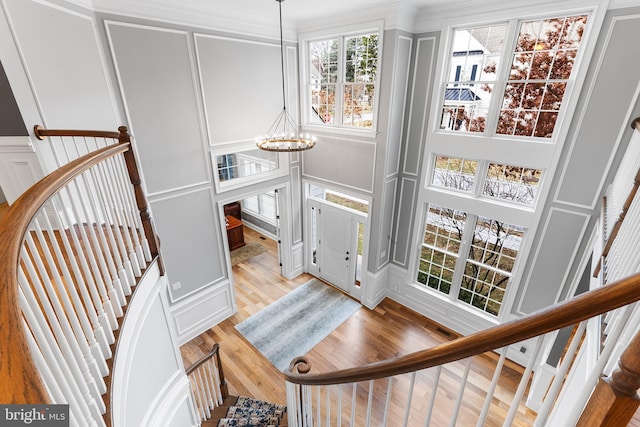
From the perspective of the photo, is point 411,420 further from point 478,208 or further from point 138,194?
point 138,194

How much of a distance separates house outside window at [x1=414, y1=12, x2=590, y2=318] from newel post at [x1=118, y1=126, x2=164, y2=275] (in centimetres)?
393

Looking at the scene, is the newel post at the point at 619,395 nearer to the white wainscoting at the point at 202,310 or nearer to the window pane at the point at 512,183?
the window pane at the point at 512,183

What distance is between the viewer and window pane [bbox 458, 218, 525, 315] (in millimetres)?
4324

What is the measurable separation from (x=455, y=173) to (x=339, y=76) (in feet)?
8.11

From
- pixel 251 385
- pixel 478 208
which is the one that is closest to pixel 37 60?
pixel 251 385

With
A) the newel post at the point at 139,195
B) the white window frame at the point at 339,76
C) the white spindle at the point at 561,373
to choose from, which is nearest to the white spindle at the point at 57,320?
the newel post at the point at 139,195

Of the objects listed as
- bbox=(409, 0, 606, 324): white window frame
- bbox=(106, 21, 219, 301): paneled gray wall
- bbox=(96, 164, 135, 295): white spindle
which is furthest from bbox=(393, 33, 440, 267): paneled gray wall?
bbox=(96, 164, 135, 295): white spindle

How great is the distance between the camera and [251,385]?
427 centimetres

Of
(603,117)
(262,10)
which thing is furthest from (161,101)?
(603,117)

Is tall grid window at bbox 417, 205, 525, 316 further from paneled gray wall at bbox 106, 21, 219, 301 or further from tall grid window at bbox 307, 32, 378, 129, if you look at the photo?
paneled gray wall at bbox 106, 21, 219, 301

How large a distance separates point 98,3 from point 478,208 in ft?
17.3

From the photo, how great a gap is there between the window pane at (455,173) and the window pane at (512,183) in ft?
0.76

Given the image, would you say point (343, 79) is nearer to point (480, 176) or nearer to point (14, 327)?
point (480, 176)

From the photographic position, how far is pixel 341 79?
16.3 feet
